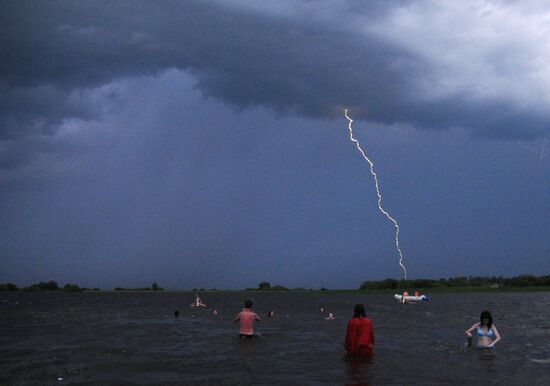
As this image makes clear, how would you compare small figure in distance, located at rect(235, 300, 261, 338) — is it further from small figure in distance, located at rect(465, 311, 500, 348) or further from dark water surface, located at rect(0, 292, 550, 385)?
small figure in distance, located at rect(465, 311, 500, 348)

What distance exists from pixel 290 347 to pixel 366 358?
5.80 meters

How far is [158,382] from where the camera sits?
55.9 ft

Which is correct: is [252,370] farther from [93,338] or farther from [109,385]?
[93,338]

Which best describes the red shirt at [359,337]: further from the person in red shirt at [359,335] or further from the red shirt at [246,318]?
the red shirt at [246,318]

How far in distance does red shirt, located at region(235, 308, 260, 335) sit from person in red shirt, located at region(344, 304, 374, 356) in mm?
6009

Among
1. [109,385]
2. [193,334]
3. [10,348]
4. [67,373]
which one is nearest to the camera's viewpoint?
[109,385]

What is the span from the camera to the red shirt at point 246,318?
2631 centimetres

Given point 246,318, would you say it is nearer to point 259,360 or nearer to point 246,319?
point 246,319

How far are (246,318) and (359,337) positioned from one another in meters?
7.49

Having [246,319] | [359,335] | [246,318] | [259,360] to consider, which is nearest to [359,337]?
[359,335]

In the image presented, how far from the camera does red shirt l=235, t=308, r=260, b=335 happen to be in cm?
2631

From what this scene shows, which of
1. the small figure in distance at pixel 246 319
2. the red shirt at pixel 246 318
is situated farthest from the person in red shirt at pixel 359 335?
the red shirt at pixel 246 318

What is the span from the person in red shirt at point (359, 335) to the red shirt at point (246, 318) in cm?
601

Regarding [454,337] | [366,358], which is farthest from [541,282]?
[366,358]
